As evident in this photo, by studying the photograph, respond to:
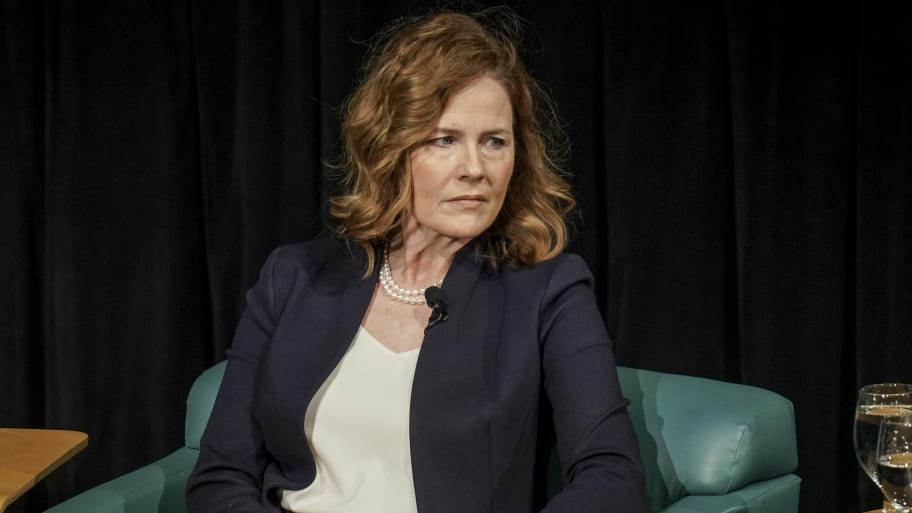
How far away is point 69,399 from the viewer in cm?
301

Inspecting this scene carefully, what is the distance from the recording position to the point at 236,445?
1.91 metres

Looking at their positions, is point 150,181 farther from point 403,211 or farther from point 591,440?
point 591,440

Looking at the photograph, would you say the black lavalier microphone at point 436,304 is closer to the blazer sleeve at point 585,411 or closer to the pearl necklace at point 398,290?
the pearl necklace at point 398,290

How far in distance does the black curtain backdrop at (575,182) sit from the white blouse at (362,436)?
1.04 meters

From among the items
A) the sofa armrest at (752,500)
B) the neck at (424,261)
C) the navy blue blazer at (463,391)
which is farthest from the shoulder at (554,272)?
the sofa armrest at (752,500)

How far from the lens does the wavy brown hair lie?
1.90m

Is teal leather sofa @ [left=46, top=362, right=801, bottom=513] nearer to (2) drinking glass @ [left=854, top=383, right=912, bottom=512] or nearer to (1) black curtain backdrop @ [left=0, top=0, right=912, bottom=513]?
(2) drinking glass @ [left=854, top=383, right=912, bottom=512]

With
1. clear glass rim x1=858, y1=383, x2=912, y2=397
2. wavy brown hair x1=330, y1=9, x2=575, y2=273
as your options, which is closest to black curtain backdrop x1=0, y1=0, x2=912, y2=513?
wavy brown hair x1=330, y1=9, x2=575, y2=273

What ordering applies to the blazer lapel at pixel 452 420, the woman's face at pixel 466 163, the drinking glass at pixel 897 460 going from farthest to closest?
the woman's face at pixel 466 163
the blazer lapel at pixel 452 420
the drinking glass at pixel 897 460

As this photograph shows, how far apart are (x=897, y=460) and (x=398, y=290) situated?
92cm

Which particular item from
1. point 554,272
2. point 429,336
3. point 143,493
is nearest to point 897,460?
point 554,272

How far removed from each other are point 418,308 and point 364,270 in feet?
0.45

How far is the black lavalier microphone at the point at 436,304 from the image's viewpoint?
6.18 ft

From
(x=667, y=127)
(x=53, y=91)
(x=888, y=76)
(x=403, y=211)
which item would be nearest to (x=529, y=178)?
(x=403, y=211)
